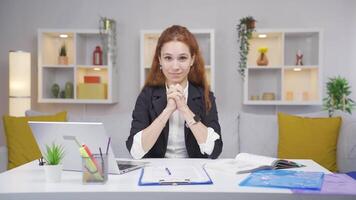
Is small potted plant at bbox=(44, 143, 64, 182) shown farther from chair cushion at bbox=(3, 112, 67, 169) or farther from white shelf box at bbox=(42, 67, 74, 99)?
white shelf box at bbox=(42, 67, 74, 99)

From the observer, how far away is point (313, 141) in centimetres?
304

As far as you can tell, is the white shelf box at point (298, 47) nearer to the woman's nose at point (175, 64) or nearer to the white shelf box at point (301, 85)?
the white shelf box at point (301, 85)

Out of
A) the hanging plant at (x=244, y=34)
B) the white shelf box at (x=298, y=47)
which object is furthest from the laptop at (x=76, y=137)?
the white shelf box at (x=298, y=47)

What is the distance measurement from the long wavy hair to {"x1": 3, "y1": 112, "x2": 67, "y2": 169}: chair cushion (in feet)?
4.66

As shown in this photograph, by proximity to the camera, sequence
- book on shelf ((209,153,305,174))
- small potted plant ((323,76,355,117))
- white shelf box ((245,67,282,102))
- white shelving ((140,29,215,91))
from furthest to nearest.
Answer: white shelf box ((245,67,282,102)) → white shelving ((140,29,215,91)) → small potted plant ((323,76,355,117)) → book on shelf ((209,153,305,174))

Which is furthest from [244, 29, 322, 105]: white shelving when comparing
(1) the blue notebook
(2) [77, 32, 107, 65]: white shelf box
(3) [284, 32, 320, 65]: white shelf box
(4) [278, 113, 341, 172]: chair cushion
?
(1) the blue notebook

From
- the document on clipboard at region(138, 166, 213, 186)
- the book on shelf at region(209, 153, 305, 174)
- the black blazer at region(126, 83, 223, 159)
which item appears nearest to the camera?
the document on clipboard at region(138, 166, 213, 186)

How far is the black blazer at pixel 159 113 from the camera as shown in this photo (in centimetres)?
215

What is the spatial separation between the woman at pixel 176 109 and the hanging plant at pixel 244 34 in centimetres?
203

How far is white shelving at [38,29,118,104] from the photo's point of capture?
4.32 m

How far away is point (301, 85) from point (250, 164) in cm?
306

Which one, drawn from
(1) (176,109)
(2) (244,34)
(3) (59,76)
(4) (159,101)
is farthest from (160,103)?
(3) (59,76)

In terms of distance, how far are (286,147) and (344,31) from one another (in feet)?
6.95

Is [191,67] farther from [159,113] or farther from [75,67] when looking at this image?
[75,67]
